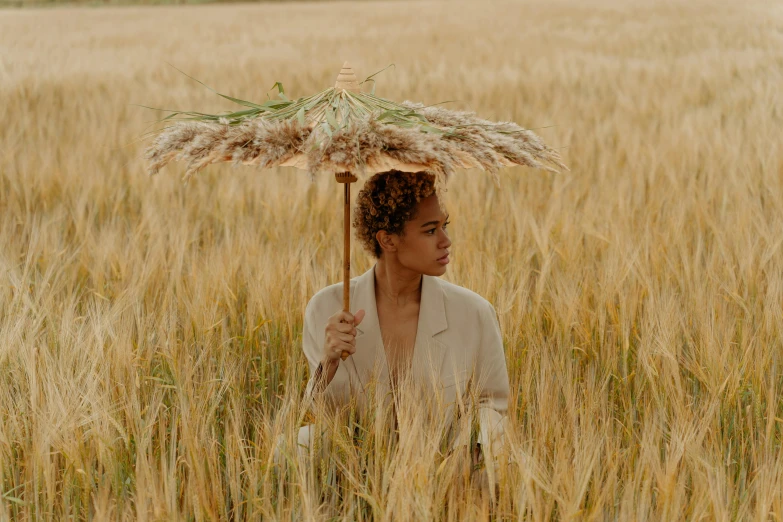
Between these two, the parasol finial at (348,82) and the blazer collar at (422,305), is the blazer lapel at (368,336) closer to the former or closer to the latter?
the blazer collar at (422,305)

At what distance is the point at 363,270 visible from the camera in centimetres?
317

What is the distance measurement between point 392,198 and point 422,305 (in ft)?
0.90

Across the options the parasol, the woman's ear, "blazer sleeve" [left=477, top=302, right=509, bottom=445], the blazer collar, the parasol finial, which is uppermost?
the parasol finial

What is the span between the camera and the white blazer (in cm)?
214

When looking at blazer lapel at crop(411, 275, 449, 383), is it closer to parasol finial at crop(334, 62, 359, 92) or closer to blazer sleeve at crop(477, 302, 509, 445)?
blazer sleeve at crop(477, 302, 509, 445)

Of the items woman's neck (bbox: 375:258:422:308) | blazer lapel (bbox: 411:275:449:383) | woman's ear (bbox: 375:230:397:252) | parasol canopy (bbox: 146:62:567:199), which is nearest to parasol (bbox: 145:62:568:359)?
parasol canopy (bbox: 146:62:567:199)

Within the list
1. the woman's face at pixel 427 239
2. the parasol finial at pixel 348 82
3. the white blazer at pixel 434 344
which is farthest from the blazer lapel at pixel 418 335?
the parasol finial at pixel 348 82

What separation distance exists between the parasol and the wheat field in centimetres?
52

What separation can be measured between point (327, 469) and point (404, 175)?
25.6 inches

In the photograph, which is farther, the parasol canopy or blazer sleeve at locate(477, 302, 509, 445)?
blazer sleeve at locate(477, 302, 509, 445)

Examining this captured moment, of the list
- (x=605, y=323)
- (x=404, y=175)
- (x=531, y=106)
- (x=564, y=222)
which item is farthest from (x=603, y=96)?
(x=404, y=175)

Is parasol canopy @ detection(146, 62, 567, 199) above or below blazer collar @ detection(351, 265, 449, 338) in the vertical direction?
above

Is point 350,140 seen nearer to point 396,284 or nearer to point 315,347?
point 396,284

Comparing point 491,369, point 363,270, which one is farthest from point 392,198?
point 363,270
